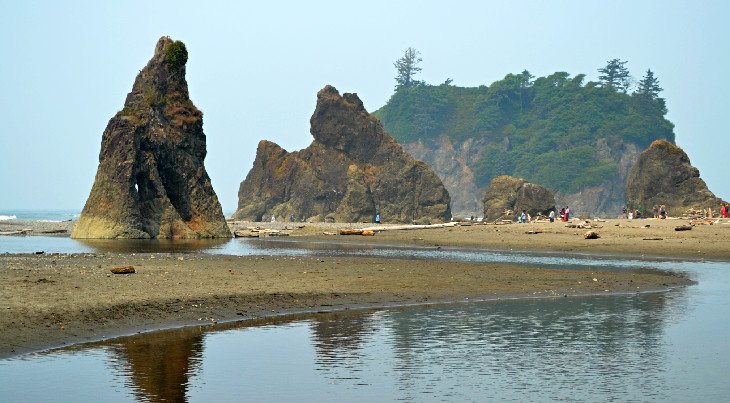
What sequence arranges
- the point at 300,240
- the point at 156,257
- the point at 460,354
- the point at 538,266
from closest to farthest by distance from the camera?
the point at 460,354 → the point at 156,257 → the point at 538,266 → the point at 300,240

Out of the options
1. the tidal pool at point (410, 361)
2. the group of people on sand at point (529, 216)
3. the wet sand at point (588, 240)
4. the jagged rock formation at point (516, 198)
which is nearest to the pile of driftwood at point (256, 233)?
the wet sand at point (588, 240)

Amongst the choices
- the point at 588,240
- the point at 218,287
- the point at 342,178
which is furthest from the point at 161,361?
the point at 342,178

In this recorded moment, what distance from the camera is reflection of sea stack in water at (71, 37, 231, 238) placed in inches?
2334

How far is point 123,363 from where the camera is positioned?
18.0 metres

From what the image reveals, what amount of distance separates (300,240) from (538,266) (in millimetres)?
27191

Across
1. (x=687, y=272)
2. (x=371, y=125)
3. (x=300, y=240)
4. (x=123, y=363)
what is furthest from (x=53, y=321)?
(x=371, y=125)

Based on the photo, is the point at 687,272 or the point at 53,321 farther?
the point at 687,272

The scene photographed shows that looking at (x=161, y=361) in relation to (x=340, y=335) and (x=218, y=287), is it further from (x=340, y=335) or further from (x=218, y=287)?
(x=218, y=287)

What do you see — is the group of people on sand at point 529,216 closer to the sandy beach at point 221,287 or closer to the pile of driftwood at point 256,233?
the pile of driftwood at point 256,233

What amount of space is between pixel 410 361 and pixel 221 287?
33.0 ft

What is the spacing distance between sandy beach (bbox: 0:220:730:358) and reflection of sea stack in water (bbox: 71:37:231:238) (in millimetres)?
22366

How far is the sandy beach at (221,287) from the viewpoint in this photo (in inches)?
834

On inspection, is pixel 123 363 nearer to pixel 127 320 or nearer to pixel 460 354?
pixel 127 320

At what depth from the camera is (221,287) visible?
27.5 metres
